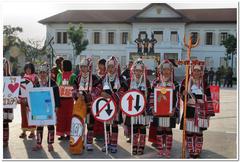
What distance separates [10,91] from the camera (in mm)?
7234

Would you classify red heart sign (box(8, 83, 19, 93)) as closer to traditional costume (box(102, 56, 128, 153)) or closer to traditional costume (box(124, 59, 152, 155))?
traditional costume (box(102, 56, 128, 153))

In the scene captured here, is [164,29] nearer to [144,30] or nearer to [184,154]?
[144,30]

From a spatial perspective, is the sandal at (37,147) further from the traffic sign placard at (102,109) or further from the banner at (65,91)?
the traffic sign placard at (102,109)

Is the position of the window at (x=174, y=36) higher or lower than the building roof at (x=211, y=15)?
lower

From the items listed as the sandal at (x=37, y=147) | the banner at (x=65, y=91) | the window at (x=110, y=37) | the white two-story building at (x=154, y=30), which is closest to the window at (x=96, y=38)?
the white two-story building at (x=154, y=30)

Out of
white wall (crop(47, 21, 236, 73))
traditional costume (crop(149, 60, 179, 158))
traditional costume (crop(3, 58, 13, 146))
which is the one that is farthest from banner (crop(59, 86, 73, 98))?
white wall (crop(47, 21, 236, 73))

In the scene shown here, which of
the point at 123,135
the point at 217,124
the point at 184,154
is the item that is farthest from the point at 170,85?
the point at 217,124

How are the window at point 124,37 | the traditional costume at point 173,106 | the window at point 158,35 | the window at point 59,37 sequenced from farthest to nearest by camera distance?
the window at point 59,37 < the window at point 124,37 < the window at point 158,35 < the traditional costume at point 173,106

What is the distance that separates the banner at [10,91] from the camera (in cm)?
721

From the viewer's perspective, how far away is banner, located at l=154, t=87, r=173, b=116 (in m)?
6.76

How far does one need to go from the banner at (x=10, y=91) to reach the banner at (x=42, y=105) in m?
0.24

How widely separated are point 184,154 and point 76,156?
6.13ft

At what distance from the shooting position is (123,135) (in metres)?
9.16

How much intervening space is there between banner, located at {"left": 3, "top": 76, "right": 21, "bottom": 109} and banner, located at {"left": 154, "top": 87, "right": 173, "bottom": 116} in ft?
8.20
